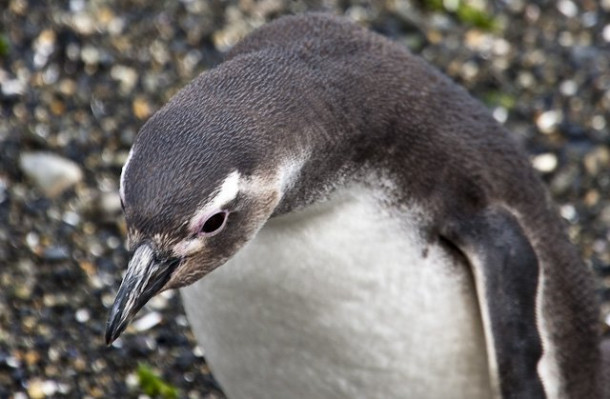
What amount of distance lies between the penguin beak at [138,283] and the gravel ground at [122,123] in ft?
5.02

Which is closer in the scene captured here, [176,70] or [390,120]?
[390,120]

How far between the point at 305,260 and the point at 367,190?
26 cm

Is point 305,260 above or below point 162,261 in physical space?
below

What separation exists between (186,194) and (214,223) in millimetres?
157

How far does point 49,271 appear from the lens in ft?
16.4

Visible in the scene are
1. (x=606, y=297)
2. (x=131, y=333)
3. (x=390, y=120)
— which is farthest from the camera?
(x=606, y=297)

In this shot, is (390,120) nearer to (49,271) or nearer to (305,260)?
(305,260)

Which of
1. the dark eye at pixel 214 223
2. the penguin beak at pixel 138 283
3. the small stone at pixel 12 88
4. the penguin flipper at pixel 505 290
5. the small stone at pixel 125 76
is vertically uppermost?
the dark eye at pixel 214 223

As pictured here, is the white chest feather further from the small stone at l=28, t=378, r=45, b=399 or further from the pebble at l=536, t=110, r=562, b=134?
the pebble at l=536, t=110, r=562, b=134

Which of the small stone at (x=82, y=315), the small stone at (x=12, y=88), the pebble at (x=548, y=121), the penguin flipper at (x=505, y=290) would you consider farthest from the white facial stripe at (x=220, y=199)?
the pebble at (x=548, y=121)

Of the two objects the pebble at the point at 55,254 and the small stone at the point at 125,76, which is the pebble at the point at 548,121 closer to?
the small stone at the point at 125,76

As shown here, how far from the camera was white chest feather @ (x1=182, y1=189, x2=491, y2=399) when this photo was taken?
363cm

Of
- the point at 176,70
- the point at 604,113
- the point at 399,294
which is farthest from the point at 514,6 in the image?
the point at 399,294

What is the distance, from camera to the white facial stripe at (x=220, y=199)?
302cm
